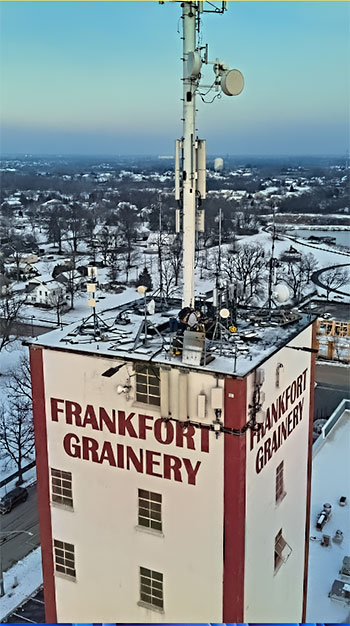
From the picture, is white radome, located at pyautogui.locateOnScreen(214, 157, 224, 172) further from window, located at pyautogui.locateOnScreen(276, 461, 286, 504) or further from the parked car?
the parked car

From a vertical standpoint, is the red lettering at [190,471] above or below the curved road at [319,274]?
above

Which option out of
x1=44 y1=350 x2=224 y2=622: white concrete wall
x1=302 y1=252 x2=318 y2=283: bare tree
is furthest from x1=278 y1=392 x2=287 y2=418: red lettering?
x1=302 y1=252 x2=318 y2=283: bare tree

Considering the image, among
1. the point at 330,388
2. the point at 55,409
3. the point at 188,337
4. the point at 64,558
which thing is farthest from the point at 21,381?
the point at 188,337

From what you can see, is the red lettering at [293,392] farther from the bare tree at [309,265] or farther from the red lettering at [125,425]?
the bare tree at [309,265]

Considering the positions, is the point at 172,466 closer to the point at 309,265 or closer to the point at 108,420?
the point at 108,420

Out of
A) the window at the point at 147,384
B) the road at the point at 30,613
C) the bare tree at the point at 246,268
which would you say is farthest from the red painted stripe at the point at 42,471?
the bare tree at the point at 246,268

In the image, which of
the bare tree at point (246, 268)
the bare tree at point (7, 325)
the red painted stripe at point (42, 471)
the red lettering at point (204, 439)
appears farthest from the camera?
the bare tree at point (246, 268)

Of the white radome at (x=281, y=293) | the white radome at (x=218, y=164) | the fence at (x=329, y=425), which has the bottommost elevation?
the fence at (x=329, y=425)
